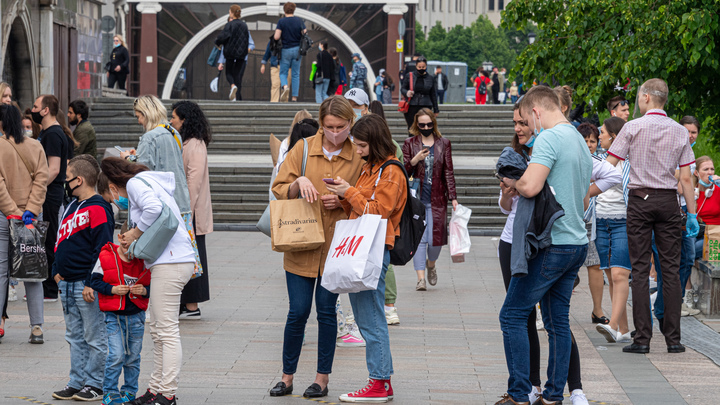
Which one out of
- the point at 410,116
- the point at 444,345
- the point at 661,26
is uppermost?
the point at 661,26

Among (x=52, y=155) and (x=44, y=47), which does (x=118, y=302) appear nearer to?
(x=52, y=155)

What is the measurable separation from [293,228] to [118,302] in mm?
1045

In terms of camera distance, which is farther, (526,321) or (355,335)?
(355,335)

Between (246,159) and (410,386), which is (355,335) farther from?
(246,159)

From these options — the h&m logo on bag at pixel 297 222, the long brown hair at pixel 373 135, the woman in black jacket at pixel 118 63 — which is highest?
the woman in black jacket at pixel 118 63

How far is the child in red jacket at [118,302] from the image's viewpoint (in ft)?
16.8

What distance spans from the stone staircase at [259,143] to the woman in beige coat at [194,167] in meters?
7.35

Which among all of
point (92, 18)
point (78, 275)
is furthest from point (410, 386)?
point (92, 18)

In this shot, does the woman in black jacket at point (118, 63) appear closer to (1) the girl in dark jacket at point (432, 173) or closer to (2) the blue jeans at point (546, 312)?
(1) the girl in dark jacket at point (432, 173)

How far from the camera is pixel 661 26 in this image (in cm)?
1301

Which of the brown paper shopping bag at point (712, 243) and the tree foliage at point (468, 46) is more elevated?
the tree foliage at point (468, 46)

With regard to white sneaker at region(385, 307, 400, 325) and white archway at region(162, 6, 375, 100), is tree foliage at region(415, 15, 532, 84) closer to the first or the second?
white archway at region(162, 6, 375, 100)

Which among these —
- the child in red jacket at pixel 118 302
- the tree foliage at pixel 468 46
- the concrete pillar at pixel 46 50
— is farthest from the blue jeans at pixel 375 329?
the tree foliage at pixel 468 46

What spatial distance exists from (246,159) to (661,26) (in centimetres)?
872
